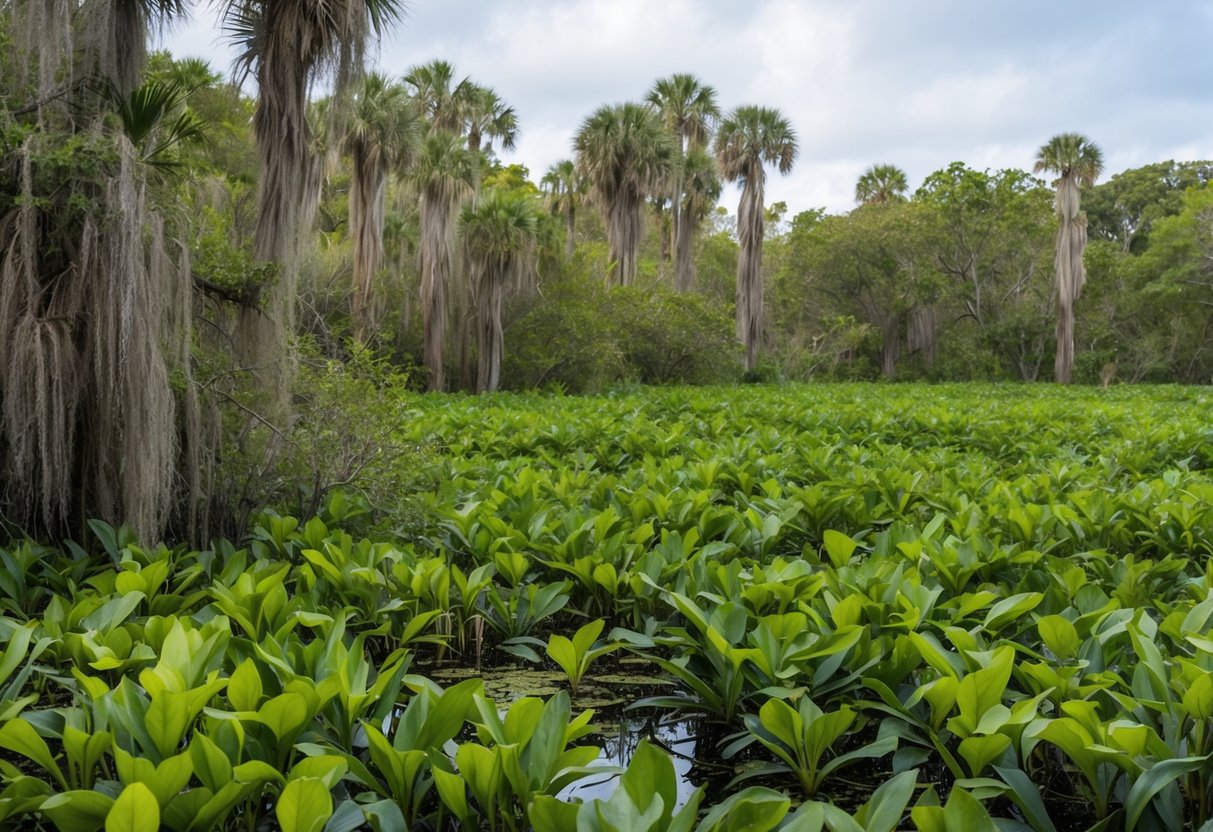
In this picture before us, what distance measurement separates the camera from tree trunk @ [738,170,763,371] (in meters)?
34.8

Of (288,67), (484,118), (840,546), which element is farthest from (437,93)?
(840,546)

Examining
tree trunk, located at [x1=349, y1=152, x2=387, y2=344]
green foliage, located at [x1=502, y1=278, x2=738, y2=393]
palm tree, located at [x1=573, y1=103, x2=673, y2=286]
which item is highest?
palm tree, located at [x1=573, y1=103, x2=673, y2=286]

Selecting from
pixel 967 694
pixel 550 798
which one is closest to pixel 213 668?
pixel 550 798

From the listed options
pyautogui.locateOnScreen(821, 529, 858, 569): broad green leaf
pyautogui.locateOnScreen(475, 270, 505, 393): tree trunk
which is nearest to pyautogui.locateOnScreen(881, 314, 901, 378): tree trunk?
pyautogui.locateOnScreen(475, 270, 505, 393): tree trunk

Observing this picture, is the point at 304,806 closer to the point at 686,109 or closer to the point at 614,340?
the point at 614,340

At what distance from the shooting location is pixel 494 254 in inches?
883

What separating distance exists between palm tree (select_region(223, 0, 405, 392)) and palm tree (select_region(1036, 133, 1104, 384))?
3080 centimetres

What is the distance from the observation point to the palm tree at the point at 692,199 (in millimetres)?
34281

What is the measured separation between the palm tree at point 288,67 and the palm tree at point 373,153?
892 centimetres

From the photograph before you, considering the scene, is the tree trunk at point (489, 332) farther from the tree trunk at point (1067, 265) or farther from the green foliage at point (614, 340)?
the tree trunk at point (1067, 265)

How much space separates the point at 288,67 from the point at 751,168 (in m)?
25.3

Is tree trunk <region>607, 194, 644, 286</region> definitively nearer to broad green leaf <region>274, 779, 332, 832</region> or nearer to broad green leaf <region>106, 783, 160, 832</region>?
broad green leaf <region>274, 779, 332, 832</region>

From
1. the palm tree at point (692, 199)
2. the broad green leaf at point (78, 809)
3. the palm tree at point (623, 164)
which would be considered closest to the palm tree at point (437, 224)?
the palm tree at point (623, 164)

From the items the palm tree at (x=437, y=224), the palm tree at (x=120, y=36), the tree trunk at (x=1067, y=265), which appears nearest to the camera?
the palm tree at (x=120, y=36)
